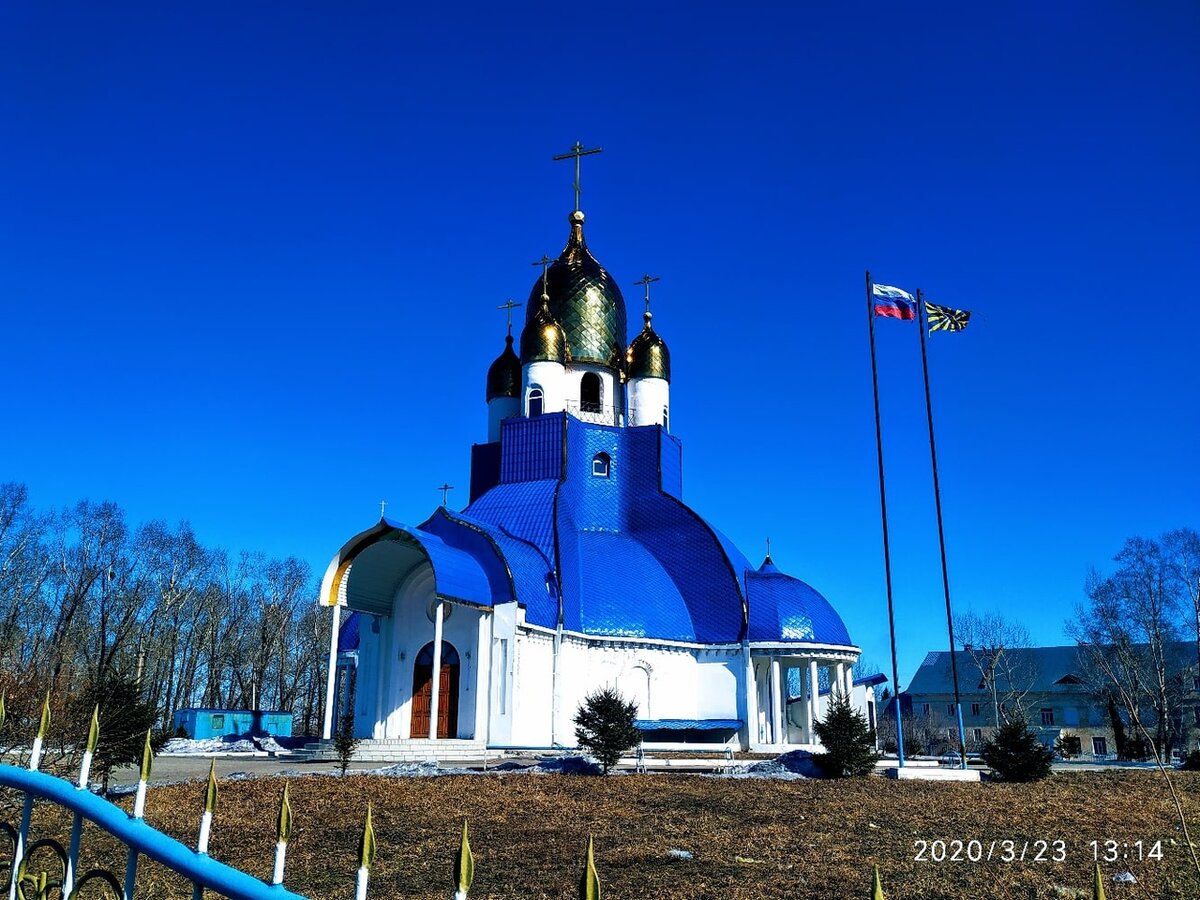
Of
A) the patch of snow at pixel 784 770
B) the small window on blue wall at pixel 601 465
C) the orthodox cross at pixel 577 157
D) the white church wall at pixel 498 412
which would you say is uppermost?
the orthodox cross at pixel 577 157

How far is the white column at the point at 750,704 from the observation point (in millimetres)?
27609

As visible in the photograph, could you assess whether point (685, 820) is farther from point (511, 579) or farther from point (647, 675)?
point (647, 675)

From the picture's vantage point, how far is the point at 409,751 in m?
20.2

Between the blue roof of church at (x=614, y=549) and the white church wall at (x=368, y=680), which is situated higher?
the blue roof of church at (x=614, y=549)

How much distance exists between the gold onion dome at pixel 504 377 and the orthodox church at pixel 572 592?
0.28ft

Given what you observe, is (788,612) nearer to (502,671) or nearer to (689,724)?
(689,724)

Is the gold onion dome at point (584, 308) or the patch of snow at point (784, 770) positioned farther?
the gold onion dome at point (584, 308)

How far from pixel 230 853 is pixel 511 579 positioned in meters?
14.8

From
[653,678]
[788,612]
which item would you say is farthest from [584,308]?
[653,678]

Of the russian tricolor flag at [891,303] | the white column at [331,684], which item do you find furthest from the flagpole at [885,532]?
the white column at [331,684]

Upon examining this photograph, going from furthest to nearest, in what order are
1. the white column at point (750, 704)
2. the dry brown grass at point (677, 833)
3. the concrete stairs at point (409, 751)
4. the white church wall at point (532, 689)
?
the white column at point (750, 704), the white church wall at point (532, 689), the concrete stairs at point (409, 751), the dry brown grass at point (677, 833)

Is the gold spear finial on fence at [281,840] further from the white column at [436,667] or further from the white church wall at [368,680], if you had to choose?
the white church wall at [368,680]

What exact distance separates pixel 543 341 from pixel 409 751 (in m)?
15.6

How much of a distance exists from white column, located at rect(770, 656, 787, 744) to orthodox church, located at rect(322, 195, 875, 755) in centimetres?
6
